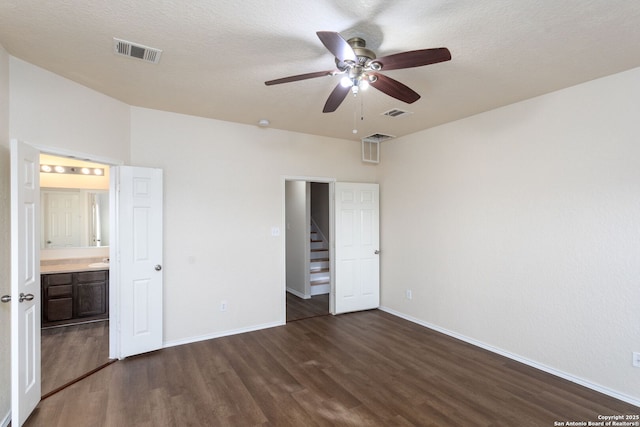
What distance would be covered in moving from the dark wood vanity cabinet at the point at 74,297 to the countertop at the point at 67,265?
6 centimetres

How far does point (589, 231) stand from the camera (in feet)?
9.46

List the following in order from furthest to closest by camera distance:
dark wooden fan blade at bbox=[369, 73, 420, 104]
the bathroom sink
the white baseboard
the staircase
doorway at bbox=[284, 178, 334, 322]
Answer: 1. the staircase
2. the white baseboard
3. doorway at bbox=[284, 178, 334, 322]
4. the bathroom sink
5. dark wooden fan blade at bbox=[369, 73, 420, 104]

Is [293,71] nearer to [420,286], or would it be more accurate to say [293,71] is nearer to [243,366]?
[243,366]

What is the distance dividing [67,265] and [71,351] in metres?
1.67

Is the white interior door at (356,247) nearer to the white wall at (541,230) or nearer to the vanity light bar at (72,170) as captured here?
the white wall at (541,230)

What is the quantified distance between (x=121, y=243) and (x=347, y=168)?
331cm

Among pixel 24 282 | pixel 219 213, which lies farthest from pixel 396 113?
pixel 24 282

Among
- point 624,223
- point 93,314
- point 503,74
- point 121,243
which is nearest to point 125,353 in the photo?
point 121,243

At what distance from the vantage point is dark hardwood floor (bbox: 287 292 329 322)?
16.1ft

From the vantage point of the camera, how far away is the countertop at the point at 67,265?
442 cm

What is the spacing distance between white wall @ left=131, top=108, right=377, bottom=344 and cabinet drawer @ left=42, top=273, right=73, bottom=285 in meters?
1.87

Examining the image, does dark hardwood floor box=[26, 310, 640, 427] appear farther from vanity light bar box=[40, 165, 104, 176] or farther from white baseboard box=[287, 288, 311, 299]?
vanity light bar box=[40, 165, 104, 176]

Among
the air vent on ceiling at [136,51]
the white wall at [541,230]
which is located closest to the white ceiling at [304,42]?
the air vent on ceiling at [136,51]

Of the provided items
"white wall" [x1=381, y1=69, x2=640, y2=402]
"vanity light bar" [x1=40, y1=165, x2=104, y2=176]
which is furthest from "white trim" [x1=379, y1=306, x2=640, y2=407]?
"vanity light bar" [x1=40, y1=165, x2=104, y2=176]
